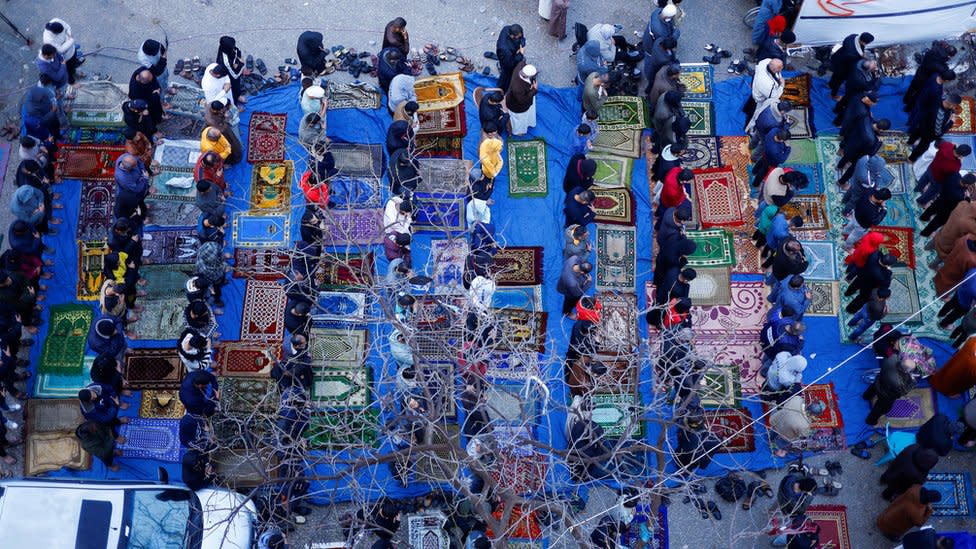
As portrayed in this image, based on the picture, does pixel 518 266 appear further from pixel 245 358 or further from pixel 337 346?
pixel 245 358

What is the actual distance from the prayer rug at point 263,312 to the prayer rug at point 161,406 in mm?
1249

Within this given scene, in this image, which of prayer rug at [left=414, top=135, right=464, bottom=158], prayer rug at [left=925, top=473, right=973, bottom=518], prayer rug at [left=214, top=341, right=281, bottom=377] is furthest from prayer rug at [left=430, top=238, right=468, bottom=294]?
prayer rug at [left=925, top=473, right=973, bottom=518]

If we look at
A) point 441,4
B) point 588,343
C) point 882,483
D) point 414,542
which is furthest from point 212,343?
point 882,483

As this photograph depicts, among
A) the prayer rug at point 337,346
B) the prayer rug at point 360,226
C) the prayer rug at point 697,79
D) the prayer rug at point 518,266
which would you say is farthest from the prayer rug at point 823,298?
the prayer rug at point 337,346

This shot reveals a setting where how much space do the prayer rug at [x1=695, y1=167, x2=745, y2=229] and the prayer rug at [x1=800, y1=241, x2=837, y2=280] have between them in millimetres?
1069

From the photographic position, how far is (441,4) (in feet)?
59.9

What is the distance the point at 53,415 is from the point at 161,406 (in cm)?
138

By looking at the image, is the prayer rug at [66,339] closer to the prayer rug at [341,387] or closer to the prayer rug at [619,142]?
the prayer rug at [341,387]

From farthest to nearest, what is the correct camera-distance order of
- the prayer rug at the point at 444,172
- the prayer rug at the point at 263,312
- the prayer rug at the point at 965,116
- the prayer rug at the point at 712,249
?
the prayer rug at the point at 965,116 < the prayer rug at the point at 444,172 < the prayer rug at the point at 712,249 < the prayer rug at the point at 263,312

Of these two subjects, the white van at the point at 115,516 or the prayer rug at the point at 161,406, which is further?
the prayer rug at the point at 161,406

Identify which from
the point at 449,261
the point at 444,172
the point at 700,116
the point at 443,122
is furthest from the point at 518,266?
the point at 700,116

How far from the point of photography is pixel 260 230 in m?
16.0

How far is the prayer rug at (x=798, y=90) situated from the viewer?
17.5 meters

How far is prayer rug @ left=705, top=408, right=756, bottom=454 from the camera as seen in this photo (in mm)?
14727
